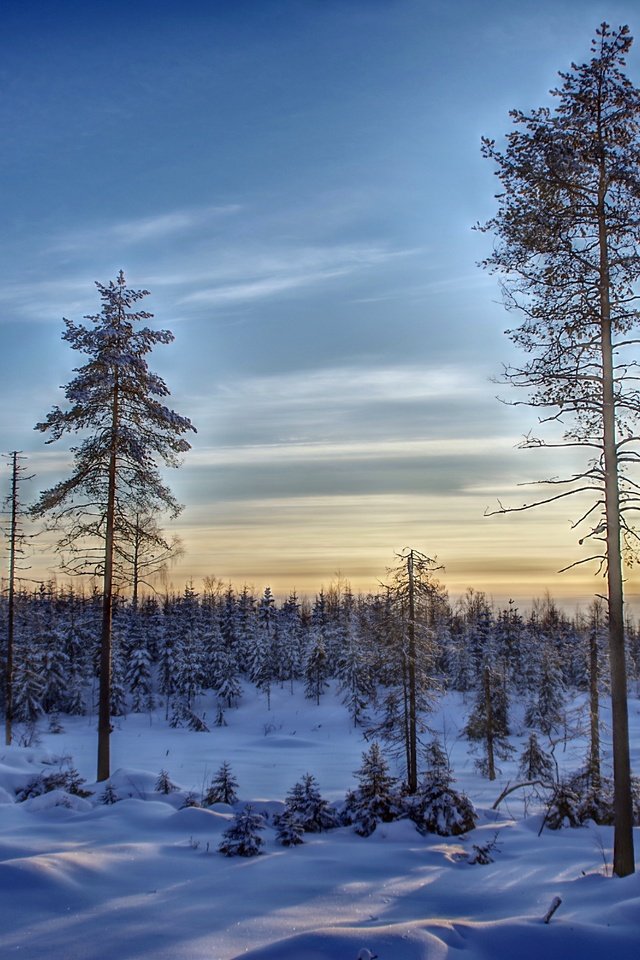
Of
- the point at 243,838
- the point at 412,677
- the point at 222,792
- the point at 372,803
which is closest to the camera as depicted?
the point at 243,838

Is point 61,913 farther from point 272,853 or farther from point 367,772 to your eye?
point 367,772

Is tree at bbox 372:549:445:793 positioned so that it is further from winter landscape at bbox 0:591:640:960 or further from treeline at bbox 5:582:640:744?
treeline at bbox 5:582:640:744

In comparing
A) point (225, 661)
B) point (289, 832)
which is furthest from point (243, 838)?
point (225, 661)

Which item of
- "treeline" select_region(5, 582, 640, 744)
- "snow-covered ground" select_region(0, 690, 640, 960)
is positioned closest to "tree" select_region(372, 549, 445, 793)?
"snow-covered ground" select_region(0, 690, 640, 960)

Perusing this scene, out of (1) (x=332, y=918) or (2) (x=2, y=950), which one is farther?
(1) (x=332, y=918)

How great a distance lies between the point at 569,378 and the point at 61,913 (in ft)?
33.8

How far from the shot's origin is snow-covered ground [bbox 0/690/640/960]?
600 centimetres

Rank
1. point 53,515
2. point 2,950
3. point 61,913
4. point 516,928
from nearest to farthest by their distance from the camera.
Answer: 1. point 2,950
2. point 516,928
3. point 61,913
4. point 53,515

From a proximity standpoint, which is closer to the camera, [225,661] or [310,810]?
[310,810]

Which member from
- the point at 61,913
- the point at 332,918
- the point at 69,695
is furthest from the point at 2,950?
the point at 69,695

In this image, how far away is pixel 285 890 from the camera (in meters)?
7.97

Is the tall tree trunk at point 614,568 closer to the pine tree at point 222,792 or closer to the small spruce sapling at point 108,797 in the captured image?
the pine tree at point 222,792

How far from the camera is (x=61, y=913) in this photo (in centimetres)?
681

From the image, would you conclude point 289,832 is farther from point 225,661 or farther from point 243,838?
point 225,661
